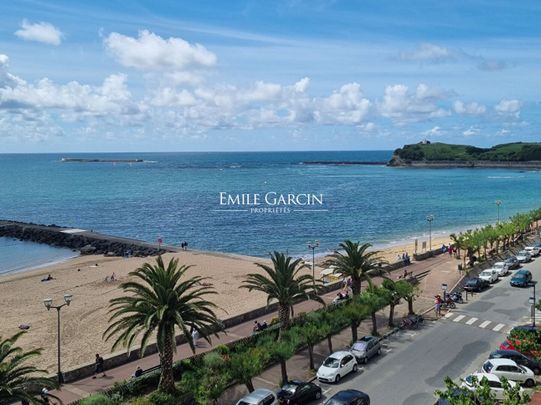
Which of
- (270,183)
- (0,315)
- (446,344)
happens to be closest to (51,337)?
(0,315)

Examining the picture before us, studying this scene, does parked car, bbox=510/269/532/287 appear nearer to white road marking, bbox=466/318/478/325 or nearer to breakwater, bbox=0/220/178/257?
white road marking, bbox=466/318/478/325

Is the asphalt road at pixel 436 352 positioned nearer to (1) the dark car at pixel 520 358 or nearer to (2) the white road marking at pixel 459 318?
(2) the white road marking at pixel 459 318

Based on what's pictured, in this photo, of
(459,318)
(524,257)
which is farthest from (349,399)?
(524,257)

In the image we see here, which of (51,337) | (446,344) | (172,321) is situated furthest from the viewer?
(51,337)

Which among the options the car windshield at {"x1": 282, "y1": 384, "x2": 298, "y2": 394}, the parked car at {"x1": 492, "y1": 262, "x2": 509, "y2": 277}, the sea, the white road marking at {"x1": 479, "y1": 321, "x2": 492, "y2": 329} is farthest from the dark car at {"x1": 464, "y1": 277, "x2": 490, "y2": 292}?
the sea

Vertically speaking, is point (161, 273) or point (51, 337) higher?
point (161, 273)

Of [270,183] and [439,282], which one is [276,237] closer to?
[439,282]

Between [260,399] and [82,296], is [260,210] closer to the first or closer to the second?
[82,296]
